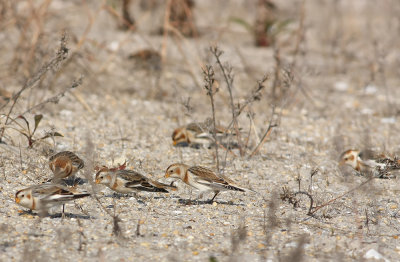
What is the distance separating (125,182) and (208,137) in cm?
214

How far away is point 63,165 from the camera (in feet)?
19.4

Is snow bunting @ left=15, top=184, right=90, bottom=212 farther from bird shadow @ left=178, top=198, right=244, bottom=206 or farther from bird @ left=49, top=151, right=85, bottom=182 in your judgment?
bird shadow @ left=178, top=198, right=244, bottom=206

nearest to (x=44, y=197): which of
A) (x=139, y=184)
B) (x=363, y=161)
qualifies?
(x=139, y=184)

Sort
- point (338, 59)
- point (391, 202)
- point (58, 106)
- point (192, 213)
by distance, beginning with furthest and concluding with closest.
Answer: point (338, 59)
point (58, 106)
point (391, 202)
point (192, 213)

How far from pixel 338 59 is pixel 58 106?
6810 mm

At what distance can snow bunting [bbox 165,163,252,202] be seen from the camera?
5793mm

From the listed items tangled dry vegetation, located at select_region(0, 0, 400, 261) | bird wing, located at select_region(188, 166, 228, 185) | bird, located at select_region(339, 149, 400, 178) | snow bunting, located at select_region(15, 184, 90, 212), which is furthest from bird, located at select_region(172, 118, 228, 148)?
snow bunting, located at select_region(15, 184, 90, 212)

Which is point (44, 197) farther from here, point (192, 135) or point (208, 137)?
point (192, 135)

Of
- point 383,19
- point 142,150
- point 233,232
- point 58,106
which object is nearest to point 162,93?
point 58,106

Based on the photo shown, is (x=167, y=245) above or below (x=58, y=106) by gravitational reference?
below

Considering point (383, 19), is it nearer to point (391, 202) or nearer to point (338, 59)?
point (338, 59)

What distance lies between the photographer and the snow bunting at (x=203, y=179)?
579cm

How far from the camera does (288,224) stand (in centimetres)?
486

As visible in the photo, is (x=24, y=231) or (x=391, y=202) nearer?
(x=24, y=231)
